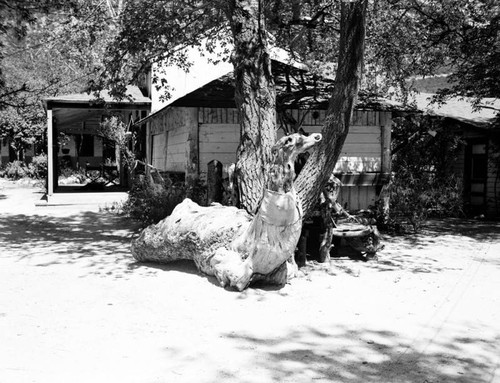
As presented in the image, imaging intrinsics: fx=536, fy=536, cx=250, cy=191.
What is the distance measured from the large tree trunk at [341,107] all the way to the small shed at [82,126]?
27.9 feet

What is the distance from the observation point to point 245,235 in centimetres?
654

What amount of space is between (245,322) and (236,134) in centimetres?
627

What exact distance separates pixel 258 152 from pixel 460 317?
349cm

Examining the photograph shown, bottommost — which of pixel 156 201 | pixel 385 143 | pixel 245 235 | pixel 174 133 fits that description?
pixel 245 235

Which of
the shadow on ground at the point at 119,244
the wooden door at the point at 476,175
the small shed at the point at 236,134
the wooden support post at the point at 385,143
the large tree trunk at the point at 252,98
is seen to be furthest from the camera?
the wooden door at the point at 476,175

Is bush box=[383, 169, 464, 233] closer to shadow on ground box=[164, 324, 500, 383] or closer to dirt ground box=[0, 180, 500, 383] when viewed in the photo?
dirt ground box=[0, 180, 500, 383]

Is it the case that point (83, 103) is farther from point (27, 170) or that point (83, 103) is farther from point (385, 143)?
point (27, 170)

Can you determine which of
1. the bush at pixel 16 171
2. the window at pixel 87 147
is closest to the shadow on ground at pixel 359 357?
the window at pixel 87 147

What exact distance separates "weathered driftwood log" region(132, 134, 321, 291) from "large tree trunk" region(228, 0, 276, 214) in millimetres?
568

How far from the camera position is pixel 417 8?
12.3 m

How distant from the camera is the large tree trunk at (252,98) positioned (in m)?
7.61

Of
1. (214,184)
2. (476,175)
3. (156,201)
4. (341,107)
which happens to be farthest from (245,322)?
(476,175)

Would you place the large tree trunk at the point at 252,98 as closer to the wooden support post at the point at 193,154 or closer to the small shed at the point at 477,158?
the wooden support post at the point at 193,154

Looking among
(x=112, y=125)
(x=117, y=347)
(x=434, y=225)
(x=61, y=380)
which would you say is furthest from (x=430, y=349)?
(x=112, y=125)
